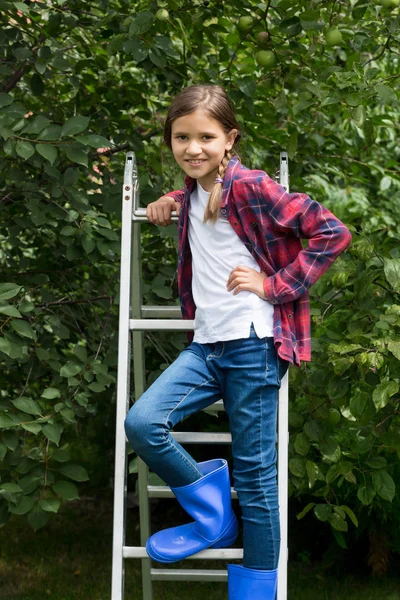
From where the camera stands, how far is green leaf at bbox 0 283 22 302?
2641 millimetres

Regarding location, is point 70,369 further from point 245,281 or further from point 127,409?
point 245,281

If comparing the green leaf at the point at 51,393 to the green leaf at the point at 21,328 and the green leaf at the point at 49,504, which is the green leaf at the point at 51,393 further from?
the green leaf at the point at 49,504

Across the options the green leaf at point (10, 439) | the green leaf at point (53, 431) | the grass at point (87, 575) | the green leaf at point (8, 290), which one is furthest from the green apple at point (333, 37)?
the grass at point (87, 575)

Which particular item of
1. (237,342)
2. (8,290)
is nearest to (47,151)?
(8,290)

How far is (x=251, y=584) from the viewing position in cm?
A: 229

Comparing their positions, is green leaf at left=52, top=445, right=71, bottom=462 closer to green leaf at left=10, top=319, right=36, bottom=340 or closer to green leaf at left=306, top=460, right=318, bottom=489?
green leaf at left=10, top=319, right=36, bottom=340

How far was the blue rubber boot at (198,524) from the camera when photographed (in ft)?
7.46

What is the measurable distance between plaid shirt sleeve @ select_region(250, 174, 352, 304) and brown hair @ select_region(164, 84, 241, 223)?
99 millimetres

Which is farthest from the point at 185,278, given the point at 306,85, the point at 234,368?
the point at 306,85

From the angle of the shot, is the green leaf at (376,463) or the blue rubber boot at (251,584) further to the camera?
the green leaf at (376,463)

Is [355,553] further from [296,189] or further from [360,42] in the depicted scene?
[360,42]

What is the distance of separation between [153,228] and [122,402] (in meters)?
0.98

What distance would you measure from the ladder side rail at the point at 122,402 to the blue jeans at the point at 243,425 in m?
0.22

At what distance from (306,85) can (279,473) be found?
112 cm
